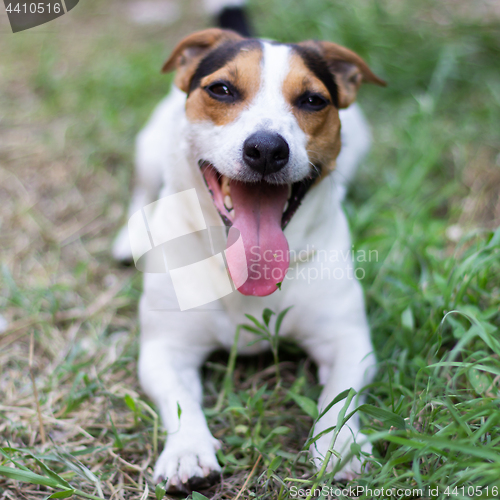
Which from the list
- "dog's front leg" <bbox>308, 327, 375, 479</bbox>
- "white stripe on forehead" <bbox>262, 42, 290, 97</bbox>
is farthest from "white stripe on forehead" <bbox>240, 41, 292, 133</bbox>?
"dog's front leg" <bbox>308, 327, 375, 479</bbox>

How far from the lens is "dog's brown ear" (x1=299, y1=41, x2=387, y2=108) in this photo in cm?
280

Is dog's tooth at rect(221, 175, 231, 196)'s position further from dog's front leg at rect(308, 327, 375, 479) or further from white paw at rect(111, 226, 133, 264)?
white paw at rect(111, 226, 133, 264)

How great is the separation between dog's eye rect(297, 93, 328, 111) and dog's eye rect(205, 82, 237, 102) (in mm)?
336

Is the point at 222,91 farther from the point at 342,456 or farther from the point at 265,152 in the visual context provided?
the point at 342,456

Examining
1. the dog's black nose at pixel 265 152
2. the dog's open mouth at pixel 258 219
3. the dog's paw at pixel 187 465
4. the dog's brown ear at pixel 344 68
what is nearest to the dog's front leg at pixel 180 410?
the dog's paw at pixel 187 465

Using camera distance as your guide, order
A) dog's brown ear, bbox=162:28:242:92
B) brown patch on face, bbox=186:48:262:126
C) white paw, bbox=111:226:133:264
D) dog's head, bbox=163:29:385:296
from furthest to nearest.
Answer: white paw, bbox=111:226:133:264, dog's brown ear, bbox=162:28:242:92, brown patch on face, bbox=186:48:262:126, dog's head, bbox=163:29:385:296

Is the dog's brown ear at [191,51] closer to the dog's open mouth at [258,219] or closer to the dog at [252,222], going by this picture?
the dog at [252,222]

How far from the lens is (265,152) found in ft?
7.24

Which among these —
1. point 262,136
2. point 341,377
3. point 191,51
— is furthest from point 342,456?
point 191,51

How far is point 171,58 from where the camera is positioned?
9.29ft

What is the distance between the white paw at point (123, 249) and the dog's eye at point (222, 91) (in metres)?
1.40

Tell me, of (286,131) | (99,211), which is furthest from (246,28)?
(286,131)

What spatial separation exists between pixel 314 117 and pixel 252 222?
0.64m

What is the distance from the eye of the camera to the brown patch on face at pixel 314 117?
2.45m
